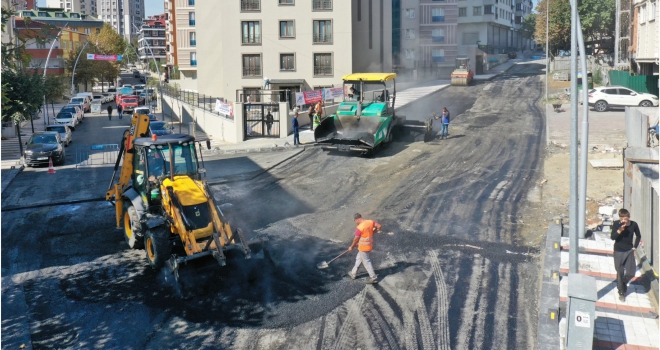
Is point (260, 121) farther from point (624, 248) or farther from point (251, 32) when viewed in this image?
point (624, 248)

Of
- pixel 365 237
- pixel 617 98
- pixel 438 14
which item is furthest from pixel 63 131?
pixel 438 14

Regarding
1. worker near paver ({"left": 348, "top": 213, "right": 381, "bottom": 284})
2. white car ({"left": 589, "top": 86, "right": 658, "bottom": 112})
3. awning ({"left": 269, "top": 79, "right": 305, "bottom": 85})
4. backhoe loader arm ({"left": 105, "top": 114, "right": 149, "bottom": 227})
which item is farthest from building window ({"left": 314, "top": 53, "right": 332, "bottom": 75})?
worker near paver ({"left": 348, "top": 213, "right": 381, "bottom": 284})

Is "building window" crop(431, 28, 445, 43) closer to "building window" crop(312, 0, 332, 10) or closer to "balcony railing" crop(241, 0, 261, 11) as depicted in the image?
"building window" crop(312, 0, 332, 10)

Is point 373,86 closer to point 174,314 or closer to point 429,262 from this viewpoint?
point 429,262

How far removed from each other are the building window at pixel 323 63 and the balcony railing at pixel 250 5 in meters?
6.00

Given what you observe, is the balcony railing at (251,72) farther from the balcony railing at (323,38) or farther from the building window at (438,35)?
the building window at (438,35)

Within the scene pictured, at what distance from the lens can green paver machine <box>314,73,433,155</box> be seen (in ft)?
79.5

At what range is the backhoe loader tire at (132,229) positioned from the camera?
13672mm

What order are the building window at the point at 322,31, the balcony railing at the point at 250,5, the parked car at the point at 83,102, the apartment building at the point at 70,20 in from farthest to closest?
the apartment building at the point at 70,20 < the parked car at the point at 83,102 < the balcony railing at the point at 250,5 < the building window at the point at 322,31

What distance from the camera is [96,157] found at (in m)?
30.5

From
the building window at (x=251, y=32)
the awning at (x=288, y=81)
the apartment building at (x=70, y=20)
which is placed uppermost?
the apartment building at (x=70, y=20)

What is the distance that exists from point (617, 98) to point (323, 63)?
23021mm

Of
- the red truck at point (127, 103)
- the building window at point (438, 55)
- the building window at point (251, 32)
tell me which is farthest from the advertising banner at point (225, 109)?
the building window at point (438, 55)

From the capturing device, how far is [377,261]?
13.5 metres
